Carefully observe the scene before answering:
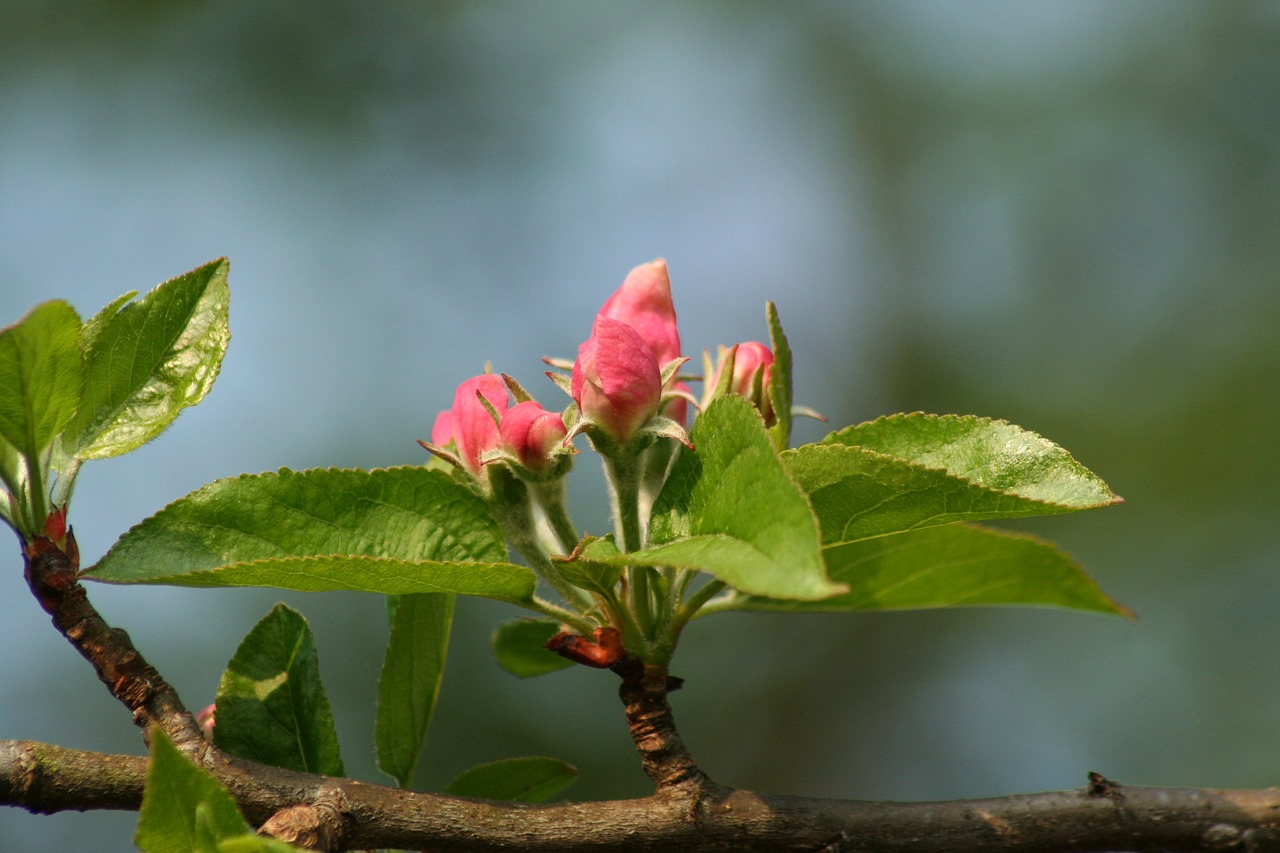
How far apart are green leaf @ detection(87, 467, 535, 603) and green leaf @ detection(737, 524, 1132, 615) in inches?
12.8

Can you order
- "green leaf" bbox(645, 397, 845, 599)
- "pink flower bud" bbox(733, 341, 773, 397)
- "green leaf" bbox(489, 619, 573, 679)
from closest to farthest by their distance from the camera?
"green leaf" bbox(645, 397, 845, 599)
"pink flower bud" bbox(733, 341, 773, 397)
"green leaf" bbox(489, 619, 573, 679)

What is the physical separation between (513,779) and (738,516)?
0.60m

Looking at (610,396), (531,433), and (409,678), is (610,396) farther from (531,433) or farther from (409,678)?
(409,678)

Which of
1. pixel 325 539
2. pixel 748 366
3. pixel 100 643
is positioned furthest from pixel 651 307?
pixel 100 643

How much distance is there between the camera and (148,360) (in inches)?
42.6

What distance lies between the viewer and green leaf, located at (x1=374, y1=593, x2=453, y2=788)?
3.87 feet

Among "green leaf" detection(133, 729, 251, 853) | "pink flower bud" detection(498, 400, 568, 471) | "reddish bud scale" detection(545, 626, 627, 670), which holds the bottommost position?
"green leaf" detection(133, 729, 251, 853)

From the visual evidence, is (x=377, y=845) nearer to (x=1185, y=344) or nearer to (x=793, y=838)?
(x=793, y=838)

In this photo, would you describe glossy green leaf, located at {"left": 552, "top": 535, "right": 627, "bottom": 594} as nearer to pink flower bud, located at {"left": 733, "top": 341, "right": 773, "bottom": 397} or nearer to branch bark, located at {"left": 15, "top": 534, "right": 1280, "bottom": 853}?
branch bark, located at {"left": 15, "top": 534, "right": 1280, "bottom": 853}

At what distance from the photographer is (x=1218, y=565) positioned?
541cm

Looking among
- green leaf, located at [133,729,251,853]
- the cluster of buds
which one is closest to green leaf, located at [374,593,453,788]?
the cluster of buds

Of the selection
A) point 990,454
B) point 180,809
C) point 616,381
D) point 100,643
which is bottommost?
point 180,809

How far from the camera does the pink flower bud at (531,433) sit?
1.05 metres

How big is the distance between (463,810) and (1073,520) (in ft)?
17.2
